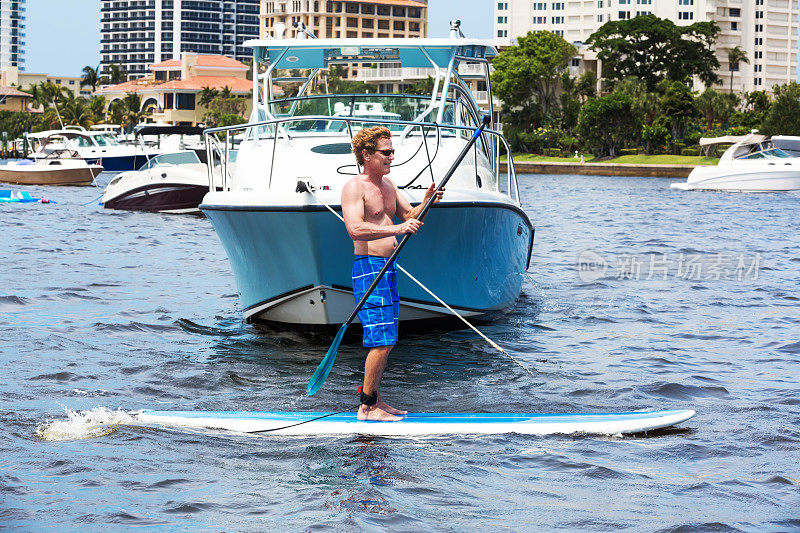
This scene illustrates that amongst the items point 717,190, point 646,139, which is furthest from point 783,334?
point 646,139

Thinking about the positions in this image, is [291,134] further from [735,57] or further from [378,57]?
[735,57]

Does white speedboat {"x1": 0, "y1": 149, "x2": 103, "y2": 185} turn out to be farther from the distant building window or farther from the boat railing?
the distant building window

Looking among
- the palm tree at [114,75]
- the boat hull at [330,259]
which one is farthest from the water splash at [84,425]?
the palm tree at [114,75]

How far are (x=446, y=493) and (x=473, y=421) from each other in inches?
55.4

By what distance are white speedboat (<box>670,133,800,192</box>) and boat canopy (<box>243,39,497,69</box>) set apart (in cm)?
3675

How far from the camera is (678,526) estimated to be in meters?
5.77

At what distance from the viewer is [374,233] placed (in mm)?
7047

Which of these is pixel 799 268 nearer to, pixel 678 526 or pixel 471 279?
pixel 471 279

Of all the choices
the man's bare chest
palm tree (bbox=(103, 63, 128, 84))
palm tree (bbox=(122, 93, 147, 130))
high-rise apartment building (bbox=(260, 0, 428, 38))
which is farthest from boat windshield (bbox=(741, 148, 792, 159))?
palm tree (bbox=(103, 63, 128, 84))

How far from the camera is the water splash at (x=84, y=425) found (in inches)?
287

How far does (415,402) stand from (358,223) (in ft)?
6.75

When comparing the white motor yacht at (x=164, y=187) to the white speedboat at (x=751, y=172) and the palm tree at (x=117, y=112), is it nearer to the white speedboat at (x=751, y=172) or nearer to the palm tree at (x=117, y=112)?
the white speedboat at (x=751, y=172)

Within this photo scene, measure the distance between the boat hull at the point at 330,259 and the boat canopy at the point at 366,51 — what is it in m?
2.27

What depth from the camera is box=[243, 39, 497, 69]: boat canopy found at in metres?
12.7
